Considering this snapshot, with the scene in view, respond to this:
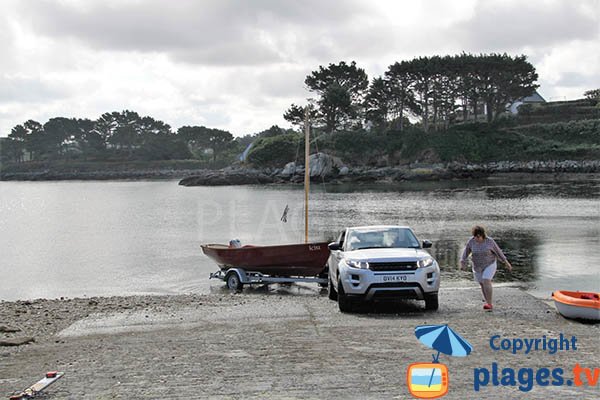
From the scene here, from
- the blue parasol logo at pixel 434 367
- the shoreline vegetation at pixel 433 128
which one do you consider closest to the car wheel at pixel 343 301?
the blue parasol logo at pixel 434 367

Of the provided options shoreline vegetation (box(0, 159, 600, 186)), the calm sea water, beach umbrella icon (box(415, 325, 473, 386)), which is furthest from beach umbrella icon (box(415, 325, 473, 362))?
shoreline vegetation (box(0, 159, 600, 186))

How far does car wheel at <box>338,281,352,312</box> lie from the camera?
12867 mm

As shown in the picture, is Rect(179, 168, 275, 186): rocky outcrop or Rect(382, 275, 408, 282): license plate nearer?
Rect(382, 275, 408, 282): license plate

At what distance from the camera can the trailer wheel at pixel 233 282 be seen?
21.2 metres

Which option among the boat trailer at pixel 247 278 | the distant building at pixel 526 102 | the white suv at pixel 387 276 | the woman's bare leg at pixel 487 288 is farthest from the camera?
the distant building at pixel 526 102

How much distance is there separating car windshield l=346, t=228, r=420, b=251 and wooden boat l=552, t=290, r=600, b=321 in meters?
→ 3.34

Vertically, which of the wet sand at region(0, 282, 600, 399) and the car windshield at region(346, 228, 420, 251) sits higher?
the car windshield at region(346, 228, 420, 251)

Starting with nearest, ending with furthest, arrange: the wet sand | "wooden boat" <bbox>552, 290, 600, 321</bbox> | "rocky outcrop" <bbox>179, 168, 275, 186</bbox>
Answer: the wet sand
"wooden boat" <bbox>552, 290, 600, 321</bbox>
"rocky outcrop" <bbox>179, 168, 275, 186</bbox>

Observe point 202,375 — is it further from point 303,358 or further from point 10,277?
point 10,277

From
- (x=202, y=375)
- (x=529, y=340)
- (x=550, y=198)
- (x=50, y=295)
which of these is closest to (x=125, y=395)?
(x=202, y=375)

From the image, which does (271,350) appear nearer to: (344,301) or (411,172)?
(344,301)

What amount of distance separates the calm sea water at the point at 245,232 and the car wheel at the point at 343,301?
8.57 meters

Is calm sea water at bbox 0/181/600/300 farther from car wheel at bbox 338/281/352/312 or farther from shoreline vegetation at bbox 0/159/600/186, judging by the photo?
shoreline vegetation at bbox 0/159/600/186

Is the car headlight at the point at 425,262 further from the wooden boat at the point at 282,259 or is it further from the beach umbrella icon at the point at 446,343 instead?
the wooden boat at the point at 282,259
